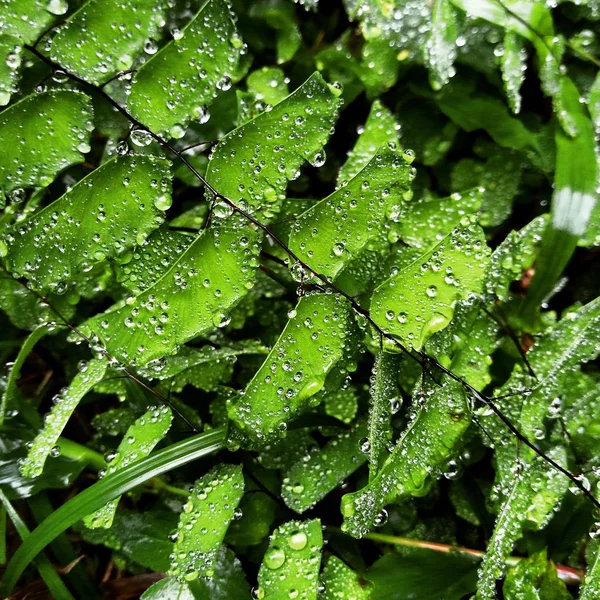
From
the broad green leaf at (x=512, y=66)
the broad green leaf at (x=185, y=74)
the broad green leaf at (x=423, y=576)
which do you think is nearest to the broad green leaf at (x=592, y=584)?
the broad green leaf at (x=423, y=576)

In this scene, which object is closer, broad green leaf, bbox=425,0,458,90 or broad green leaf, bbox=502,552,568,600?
broad green leaf, bbox=502,552,568,600

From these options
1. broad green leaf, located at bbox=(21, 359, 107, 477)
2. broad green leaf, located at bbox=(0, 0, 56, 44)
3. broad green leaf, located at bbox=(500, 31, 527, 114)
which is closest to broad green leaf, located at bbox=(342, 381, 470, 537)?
broad green leaf, located at bbox=(21, 359, 107, 477)

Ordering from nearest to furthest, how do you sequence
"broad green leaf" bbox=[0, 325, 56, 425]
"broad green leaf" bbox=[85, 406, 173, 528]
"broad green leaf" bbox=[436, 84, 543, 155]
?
"broad green leaf" bbox=[85, 406, 173, 528] < "broad green leaf" bbox=[0, 325, 56, 425] < "broad green leaf" bbox=[436, 84, 543, 155]

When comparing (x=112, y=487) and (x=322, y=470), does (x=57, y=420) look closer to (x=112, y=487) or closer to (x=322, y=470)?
(x=112, y=487)

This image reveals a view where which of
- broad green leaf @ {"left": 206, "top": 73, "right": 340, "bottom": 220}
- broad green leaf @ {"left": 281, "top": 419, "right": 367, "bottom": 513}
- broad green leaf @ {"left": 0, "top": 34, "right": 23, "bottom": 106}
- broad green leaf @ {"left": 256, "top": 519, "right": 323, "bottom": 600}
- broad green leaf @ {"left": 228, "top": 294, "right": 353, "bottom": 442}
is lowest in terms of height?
broad green leaf @ {"left": 256, "top": 519, "right": 323, "bottom": 600}

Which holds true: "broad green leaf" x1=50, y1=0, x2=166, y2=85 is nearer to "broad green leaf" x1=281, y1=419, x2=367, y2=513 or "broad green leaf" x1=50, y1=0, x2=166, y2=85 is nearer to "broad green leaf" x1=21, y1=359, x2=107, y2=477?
"broad green leaf" x1=21, y1=359, x2=107, y2=477

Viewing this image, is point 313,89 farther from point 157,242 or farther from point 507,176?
point 507,176

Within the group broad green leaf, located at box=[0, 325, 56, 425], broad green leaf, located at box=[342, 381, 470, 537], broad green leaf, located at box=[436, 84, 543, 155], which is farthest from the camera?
broad green leaf, located at box=[436, 84, 543, 155]
